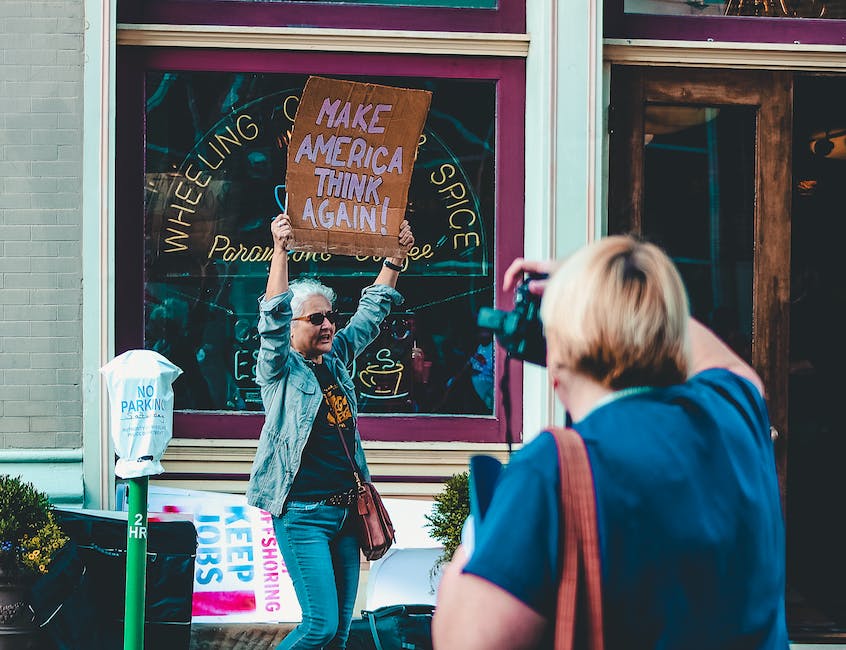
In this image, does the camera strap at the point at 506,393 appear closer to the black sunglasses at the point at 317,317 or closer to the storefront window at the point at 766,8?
the black sunglasses at the point at 317,317

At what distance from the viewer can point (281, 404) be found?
4859mm

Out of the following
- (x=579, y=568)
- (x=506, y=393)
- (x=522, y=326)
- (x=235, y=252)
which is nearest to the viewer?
(x=579, y=568)

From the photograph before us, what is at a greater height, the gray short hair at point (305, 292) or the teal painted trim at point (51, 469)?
the gray short hair at point (305, 292)

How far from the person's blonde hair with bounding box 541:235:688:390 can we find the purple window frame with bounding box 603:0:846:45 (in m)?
4.01

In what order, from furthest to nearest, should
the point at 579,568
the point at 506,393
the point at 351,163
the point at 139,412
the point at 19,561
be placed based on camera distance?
the point at 506,393
the point at 351,163
the point at 19,561
the point at 139,412
the point at 579,568

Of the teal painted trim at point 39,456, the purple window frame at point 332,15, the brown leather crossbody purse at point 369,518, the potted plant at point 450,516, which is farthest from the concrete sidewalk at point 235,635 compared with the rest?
the purple window frame at point 332,15

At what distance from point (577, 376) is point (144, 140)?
4113 millimetres

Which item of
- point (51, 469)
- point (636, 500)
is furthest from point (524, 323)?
point (51, 469)

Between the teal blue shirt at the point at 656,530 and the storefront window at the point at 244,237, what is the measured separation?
378 cm

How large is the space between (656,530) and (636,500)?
6 cm

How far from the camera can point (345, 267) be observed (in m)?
5.48

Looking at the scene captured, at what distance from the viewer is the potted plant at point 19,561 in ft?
14.9

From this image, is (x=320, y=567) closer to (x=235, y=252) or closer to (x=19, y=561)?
(x=19, y=561)

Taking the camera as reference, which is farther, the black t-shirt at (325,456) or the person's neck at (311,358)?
the person's neck at (311,358)
